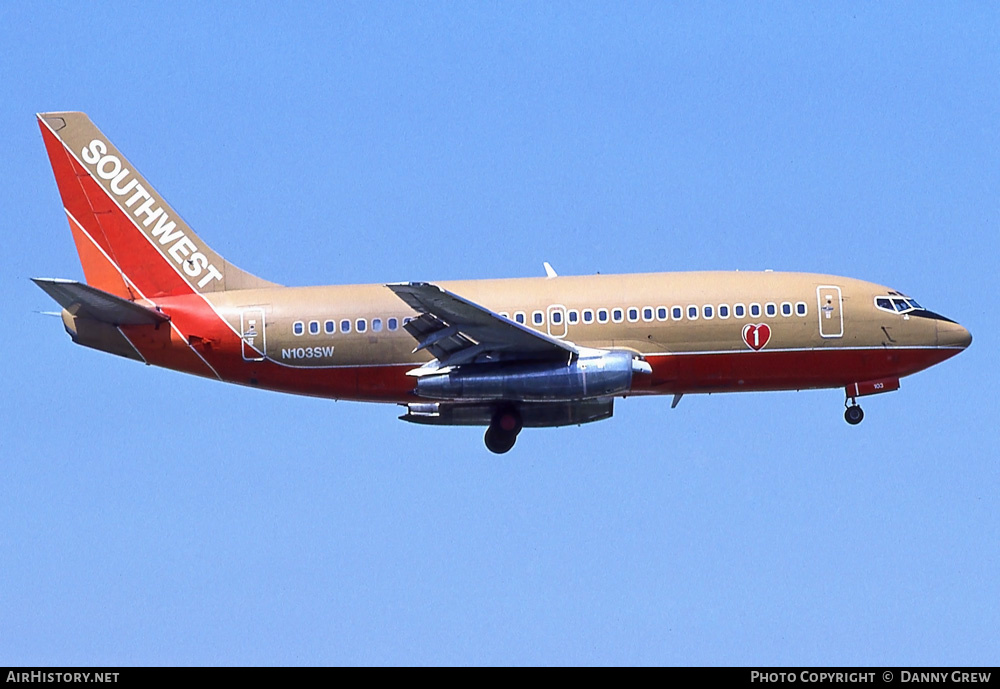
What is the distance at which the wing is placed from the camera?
4762cm

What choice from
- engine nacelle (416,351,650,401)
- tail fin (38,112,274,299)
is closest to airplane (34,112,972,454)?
engine nacelle (416,351,650,401)

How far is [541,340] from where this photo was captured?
160ft

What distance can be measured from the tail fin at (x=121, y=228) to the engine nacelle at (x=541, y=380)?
25.2 feet

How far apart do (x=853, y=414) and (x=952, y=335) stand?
4.03 metres

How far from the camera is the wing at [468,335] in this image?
47625 mm

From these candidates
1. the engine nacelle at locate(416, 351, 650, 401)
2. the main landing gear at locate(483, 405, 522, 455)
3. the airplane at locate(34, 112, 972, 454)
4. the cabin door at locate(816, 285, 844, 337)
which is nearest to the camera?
the engine nacelle at locate(416, 351, 650, 401)

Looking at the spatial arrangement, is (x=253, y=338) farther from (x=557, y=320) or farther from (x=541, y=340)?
(x=557, y=320)

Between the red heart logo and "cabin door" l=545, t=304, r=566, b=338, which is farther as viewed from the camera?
"cabin door" l=545, t=304, r=566, b=338

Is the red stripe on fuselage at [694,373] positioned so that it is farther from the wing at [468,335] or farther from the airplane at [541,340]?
the wing at [468,335]

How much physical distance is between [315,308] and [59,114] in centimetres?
1178

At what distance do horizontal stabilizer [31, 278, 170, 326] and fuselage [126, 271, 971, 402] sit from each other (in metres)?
1.11

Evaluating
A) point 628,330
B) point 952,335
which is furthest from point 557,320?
point 952,335

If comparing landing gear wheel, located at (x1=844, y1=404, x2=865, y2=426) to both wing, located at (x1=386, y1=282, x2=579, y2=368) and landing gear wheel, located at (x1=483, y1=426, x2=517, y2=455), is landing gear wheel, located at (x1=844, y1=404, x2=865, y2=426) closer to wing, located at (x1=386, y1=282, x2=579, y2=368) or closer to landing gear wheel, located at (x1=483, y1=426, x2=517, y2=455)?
wing, located at (x1=386, y1=282, x2=579, y2=368)

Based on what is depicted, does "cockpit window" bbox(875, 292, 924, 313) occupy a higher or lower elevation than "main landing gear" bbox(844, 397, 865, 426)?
higher
